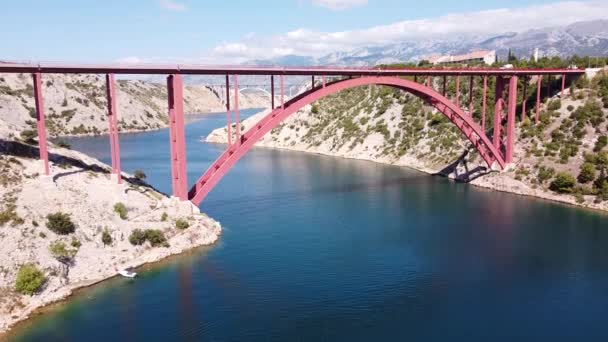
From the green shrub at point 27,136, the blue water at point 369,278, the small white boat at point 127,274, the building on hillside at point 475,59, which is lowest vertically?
the blue water at point 369,278

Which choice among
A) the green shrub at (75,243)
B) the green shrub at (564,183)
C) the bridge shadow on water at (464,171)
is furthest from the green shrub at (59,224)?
the green shrub at (564,183)

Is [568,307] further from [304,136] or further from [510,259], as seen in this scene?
[304,136]

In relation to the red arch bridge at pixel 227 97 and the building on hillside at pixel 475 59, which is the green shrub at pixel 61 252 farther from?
the building on hillside at pixel 475 59

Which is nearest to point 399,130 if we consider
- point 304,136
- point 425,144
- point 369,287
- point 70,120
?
point 425,144

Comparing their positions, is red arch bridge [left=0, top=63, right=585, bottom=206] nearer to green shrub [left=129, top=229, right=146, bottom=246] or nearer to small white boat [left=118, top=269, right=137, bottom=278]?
green shrub [left=129, top=229, right=146, bottom=246]

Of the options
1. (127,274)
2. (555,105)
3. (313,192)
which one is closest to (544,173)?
(555,105)

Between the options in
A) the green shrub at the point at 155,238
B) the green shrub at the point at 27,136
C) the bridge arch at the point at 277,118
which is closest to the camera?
the green shrub at the point at 155,238

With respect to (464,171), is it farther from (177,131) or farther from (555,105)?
(177,131)
